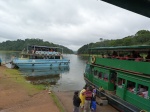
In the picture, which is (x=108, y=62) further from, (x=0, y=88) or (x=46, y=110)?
(x=0, y=88)

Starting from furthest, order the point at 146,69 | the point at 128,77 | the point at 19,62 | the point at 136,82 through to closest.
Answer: the point at 19,62
the point at 128,77
the point at 136,82
the point at 146,69

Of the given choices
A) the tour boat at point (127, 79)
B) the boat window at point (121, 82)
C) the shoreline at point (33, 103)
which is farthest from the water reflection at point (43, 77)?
the boat window at point (121, 82)

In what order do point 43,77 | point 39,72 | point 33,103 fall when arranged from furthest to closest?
point 39,72, point 43,77, point 33,103

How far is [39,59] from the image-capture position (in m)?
43.1

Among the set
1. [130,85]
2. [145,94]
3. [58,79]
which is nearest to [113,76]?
[130,85]

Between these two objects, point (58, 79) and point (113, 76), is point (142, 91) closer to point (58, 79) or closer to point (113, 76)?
point (113, 76)

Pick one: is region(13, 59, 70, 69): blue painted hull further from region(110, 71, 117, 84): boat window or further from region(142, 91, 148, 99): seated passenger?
Answer: region(142, 91, 148, 99): seated passenger

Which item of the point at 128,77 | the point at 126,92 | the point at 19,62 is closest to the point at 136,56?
the point at 128,77

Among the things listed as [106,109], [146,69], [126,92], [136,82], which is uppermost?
[146,69]

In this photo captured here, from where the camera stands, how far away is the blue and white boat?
A: 137ft

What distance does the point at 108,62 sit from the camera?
53.9ft

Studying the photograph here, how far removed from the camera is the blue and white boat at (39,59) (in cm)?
4162

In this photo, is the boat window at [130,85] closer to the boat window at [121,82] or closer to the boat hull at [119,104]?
the boat window at [121,82]

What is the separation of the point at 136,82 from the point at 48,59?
33.8 m
